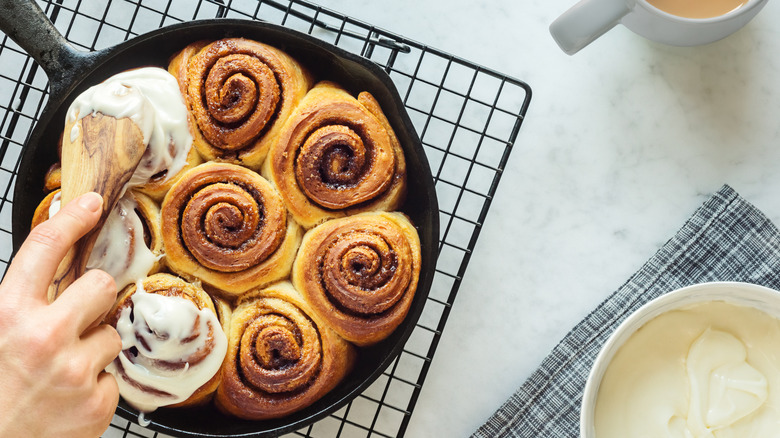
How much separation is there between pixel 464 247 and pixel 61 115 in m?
0.93

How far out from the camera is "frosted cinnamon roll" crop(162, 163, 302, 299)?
1.48 m

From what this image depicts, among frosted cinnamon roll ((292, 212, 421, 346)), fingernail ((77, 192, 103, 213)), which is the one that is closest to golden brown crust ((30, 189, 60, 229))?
fingernail ((77, 192, 103, 213))

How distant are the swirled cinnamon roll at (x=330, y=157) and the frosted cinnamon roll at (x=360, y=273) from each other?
6cm

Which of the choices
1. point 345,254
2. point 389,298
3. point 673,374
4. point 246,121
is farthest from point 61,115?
point 673,374

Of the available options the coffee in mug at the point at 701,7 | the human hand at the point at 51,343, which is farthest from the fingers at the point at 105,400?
the coffee in mug at the point at 701,7

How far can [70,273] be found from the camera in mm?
1299

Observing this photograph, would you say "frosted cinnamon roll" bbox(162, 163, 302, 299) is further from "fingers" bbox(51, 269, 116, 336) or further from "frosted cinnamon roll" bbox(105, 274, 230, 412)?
"fingers" bbox(51, 269, 116, 336)

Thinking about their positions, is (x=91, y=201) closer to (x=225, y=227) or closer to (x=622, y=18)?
(x=225, y=227)

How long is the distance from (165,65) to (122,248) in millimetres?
428

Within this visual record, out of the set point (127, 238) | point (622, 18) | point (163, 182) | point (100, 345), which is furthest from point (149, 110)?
point (622, 18)

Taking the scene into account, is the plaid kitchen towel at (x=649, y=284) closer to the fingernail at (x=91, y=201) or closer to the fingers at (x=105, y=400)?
the fingers at (x=105, y=400)

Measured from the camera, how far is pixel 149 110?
1460 mm

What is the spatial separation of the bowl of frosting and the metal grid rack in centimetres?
43

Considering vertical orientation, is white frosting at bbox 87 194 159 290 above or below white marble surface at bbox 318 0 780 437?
below
